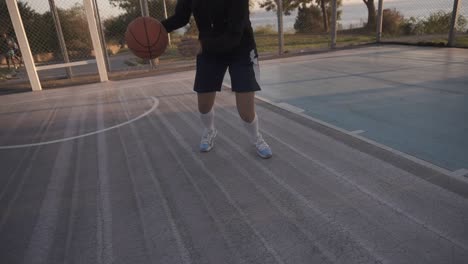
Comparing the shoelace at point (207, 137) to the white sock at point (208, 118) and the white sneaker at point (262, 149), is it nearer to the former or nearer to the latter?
the white sock at point (208, 118)

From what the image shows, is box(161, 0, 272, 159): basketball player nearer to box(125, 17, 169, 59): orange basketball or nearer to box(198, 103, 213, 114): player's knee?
box(198, 103, 213, 114): player's knee

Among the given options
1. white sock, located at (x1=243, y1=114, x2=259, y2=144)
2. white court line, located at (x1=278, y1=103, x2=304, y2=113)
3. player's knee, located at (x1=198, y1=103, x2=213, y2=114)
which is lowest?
white court line, located at (x1=278, y1=103, x2=304, y2=113)

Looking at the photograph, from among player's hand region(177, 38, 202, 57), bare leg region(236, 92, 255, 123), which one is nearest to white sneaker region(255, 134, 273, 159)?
bare leg region(236, 92, 255, 123)

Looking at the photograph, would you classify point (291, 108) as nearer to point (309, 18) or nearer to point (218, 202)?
point (218, 202)

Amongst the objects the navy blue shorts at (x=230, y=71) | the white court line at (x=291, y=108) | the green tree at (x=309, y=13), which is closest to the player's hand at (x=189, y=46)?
the navy blue shorts at (x=230, y=71)

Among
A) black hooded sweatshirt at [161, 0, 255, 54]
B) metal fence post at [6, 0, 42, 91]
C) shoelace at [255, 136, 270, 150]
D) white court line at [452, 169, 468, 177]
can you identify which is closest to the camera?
white court line at [452, 169, 468, 177]

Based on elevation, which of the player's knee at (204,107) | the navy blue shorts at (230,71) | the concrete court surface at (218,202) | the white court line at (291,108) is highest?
the navy blue shorts at (230,71)

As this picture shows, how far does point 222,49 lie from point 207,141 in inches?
44.9

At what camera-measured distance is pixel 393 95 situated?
5.17 meters

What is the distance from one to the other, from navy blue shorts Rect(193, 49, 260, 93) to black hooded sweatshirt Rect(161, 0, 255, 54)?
76 mm

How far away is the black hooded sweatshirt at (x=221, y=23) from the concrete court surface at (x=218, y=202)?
Answer: 3.66ft

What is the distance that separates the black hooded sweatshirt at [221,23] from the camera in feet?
9.58

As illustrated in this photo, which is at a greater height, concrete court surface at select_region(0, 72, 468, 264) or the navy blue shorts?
the navy blue shorts

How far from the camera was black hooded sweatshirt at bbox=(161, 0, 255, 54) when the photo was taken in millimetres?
2920
